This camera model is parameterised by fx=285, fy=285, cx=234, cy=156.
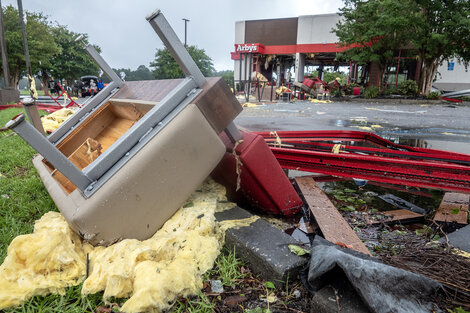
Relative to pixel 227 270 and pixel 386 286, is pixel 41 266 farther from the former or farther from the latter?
pixel 386 286

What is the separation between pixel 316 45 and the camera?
30.1 metres

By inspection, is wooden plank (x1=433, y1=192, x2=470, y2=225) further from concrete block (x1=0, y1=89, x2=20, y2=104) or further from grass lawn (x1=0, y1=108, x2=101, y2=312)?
concrete block (x1=0, y1=89, x2=20, y2=104)

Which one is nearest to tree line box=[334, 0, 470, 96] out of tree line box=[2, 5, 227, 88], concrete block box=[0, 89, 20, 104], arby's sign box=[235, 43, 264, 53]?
arby's sign box=[235, 43, 264, 53]

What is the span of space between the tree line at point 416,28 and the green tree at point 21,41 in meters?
26.1

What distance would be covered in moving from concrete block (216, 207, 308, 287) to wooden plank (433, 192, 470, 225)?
1.61 metres

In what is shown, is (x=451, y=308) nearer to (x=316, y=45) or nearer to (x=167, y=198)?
(x=167, y=198)

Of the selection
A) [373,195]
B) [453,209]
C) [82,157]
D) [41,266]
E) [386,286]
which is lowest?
[373,195]

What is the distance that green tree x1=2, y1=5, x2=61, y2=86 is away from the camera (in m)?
24.1

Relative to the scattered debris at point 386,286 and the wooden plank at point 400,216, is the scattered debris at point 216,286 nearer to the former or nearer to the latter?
the scattered debris at point 386,286

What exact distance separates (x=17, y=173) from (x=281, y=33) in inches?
1287

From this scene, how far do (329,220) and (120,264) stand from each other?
1663mm

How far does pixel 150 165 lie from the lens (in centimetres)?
169

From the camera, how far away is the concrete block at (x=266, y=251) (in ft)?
4.99

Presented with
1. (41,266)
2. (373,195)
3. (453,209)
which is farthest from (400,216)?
(41,266)
